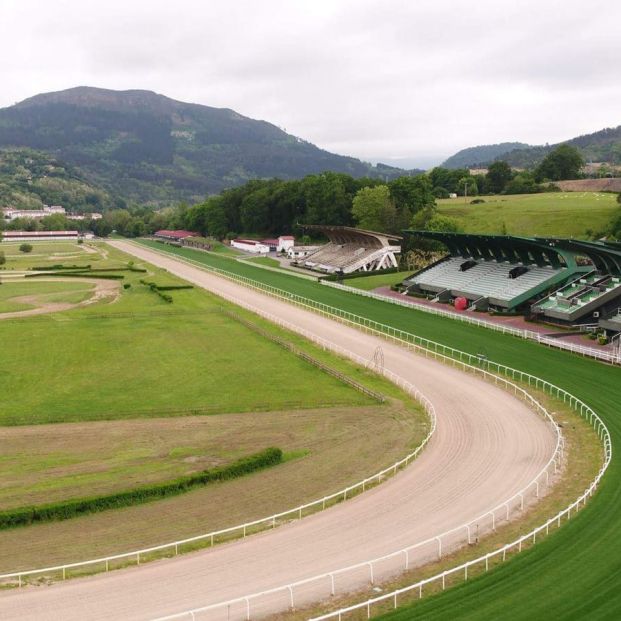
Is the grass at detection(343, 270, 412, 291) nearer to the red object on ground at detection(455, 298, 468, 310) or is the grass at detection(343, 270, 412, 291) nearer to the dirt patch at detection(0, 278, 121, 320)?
the red object on ground at detection(455, 298, 468, 310)

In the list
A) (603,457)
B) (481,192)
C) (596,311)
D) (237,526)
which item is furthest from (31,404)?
(481,192)

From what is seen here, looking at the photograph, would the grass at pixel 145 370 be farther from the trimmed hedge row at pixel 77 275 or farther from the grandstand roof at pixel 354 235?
the grandstand roof at pixel 354 235

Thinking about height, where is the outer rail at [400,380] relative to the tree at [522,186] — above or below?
below

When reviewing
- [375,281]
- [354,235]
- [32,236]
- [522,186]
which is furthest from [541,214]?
[32,236]

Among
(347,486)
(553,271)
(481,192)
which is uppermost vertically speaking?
(481,192)

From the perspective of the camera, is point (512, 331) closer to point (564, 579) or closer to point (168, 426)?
point (168, 426)

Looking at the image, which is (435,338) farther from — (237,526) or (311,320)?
(237,526)

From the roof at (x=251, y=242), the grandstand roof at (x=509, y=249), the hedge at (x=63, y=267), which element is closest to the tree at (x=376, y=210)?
the roof at (x=251, y=242)
